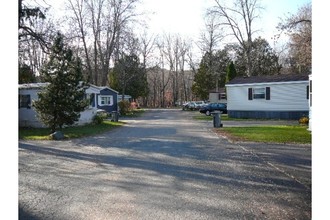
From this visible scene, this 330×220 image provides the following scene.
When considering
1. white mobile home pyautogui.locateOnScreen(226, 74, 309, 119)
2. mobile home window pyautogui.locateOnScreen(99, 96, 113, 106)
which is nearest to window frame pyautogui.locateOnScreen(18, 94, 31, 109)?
mobile home window pyautogui.locateOnScreen(99, 96, 113, 106)

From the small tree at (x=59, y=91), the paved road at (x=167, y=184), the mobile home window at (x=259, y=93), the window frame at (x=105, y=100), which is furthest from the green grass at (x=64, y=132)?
the window frame at (x=105, y=100)

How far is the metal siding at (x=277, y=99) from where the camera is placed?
62.3ft

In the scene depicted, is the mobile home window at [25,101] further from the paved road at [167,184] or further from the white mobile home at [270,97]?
the white mobile home at [270,97]

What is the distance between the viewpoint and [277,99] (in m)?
19.8

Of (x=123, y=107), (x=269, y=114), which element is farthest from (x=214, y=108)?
(x=123, y=107)

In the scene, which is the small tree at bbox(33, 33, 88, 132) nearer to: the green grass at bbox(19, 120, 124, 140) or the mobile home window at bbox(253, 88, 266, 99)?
the green grass at bbox(19, 120, 124, 140)

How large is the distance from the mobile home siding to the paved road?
12148 millimetres

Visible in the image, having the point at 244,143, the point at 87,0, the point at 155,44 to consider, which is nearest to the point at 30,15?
the point at 244,143

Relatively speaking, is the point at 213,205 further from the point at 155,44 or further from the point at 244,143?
the point at 155,44

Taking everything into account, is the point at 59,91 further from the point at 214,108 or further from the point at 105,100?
the point at 214,108

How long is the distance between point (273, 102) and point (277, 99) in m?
0.32

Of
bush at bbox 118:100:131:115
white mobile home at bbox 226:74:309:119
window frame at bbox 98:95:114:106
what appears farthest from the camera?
bush at bbox 118:100:131:115

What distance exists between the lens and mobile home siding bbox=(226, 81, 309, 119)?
1900 centimetres
